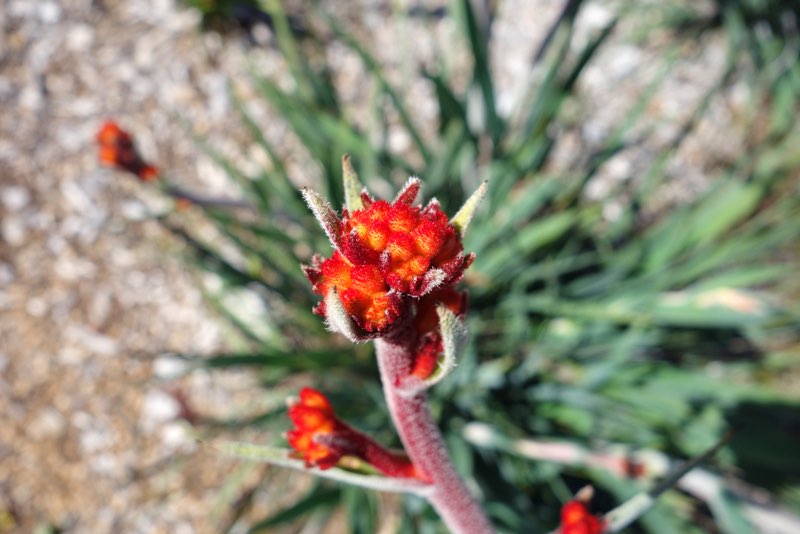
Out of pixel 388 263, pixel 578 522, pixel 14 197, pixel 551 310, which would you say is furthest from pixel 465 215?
pixel 14 197

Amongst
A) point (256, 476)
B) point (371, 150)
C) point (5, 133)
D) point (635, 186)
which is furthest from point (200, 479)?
point (635, 186)

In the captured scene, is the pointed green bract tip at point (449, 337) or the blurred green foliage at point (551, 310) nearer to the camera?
the pointed green bract tip at point (449, 337)

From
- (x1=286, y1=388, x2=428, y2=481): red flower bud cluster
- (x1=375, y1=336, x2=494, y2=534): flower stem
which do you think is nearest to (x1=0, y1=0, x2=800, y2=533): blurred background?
(x1=375, y1=336, x2=494, y2=534): flower stem

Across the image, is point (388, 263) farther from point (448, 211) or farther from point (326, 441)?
point (448, 211)

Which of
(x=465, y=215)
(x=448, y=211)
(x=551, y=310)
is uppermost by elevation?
(x=448, y=211)

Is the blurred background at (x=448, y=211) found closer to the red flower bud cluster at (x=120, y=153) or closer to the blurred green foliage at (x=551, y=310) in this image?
the blurred green foliage at (x=551, y=310)

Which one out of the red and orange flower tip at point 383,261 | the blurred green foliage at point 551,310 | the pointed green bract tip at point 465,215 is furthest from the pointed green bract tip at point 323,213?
the blurred green foliage at point 551,310

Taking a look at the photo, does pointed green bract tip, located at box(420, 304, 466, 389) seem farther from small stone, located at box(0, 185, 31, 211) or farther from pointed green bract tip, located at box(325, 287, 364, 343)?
small stone, located at box(0, 185, 31, 211)

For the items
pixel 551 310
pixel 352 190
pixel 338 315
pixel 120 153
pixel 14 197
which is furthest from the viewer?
pixel 14 197
